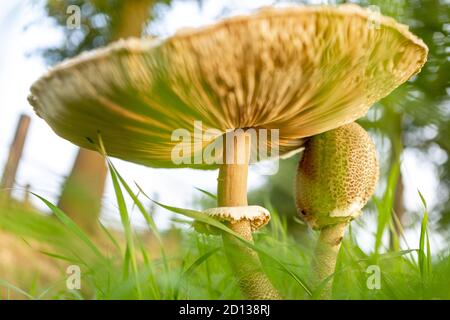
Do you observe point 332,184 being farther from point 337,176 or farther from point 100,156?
point 100,156

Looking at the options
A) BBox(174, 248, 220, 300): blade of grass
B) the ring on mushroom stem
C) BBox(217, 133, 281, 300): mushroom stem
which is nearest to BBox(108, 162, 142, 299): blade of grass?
BBox(174, 248, 220, 300): blade of grass

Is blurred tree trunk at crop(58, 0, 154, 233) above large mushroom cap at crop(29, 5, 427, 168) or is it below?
above

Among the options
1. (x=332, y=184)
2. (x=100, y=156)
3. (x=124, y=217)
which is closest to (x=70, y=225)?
(x=124, y=217)

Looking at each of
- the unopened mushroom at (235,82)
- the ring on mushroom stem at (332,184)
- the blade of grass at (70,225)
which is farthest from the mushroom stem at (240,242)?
the blade of grass at (70,225)

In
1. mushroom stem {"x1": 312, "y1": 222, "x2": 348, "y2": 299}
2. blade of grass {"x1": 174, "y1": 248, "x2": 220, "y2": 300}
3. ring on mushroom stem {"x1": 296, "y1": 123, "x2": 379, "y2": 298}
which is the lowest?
blade of grass {"x1": 174, "y1": 248, "x2": 220, "y2": 300}

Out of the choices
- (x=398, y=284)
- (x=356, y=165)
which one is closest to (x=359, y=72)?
(x=356, y=165)

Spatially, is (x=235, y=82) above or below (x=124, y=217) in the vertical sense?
above

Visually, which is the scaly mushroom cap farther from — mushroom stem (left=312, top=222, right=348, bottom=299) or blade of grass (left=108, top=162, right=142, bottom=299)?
blade of grass (left=108, top=162, right=142, bottom=299)
